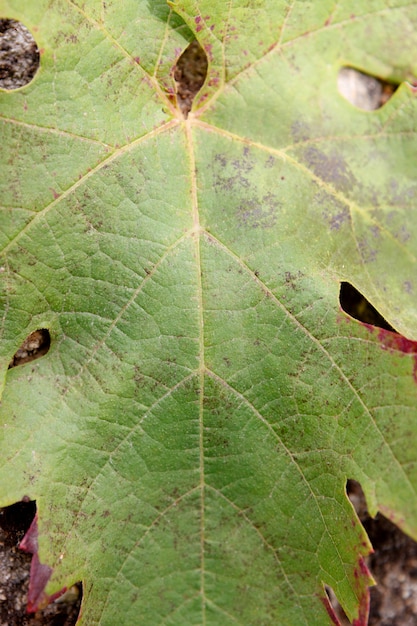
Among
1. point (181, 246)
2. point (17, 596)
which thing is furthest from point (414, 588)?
point (181, 246)

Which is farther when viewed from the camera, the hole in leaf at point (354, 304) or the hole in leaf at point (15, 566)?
the hole in leaf at point (354, 304)

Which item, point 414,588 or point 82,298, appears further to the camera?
point 414,588

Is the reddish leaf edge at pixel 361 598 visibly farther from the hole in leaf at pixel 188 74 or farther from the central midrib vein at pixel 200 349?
the hole in leaf at pixel 188 74

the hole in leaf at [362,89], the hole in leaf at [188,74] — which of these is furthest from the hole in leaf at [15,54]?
the hole in leaf at [362,89]

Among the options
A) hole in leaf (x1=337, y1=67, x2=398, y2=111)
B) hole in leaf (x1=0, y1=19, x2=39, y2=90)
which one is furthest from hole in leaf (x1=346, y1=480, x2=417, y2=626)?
hole in leaf (x1=0, y1=19, x2=39, y2=90)

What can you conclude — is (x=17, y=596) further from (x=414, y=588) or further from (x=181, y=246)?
(x=414, y=588)
